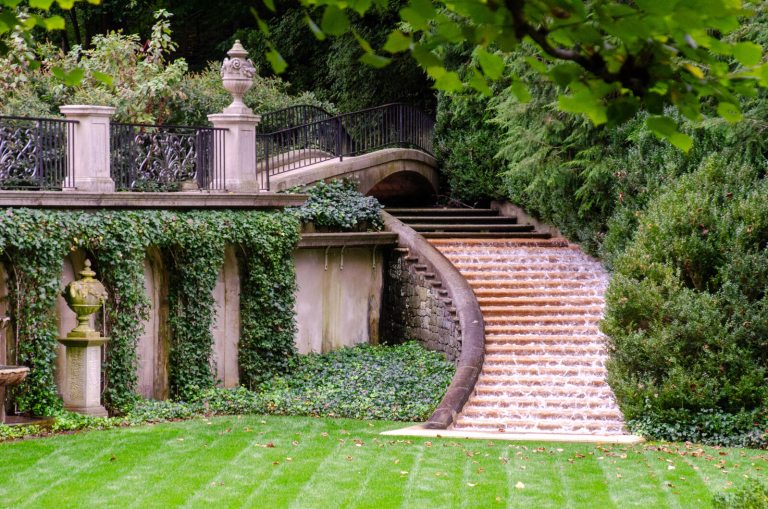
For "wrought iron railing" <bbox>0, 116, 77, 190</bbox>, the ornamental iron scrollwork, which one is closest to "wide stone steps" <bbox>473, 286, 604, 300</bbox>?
"wrought iron railing" <bbox>0, 116, 77, 190</bbox>

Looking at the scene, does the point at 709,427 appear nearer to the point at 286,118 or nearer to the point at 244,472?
the point at 244,472

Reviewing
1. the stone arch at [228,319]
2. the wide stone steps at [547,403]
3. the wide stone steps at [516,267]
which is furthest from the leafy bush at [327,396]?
the wide stone steps at [516,267]

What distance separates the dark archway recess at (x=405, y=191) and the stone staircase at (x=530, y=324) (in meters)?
1.23

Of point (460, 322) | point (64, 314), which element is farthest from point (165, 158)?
point (460, 322)

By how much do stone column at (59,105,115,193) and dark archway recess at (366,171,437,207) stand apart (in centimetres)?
884

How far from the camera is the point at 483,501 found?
10492 mm

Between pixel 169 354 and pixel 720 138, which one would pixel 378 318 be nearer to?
pixel 169 354

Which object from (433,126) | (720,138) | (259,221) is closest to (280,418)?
(259,221)

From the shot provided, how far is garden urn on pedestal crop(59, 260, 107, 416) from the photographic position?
14.5 meters

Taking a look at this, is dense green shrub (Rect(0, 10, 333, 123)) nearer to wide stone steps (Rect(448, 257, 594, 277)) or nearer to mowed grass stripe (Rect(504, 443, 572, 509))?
wide stone steps (Rect(448, 257, 594, 277))

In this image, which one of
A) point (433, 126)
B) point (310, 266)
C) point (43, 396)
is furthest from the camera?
point (433, 126)

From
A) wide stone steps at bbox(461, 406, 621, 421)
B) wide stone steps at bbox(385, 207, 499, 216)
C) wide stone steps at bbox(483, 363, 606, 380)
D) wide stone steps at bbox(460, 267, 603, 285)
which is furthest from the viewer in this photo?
wide stone steps at bbox(385, 207, 499, 216)

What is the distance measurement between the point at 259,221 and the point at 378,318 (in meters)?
3.93

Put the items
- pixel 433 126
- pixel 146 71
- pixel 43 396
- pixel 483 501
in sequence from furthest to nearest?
1. pixel 433 126
2. pixel 146 71
3. pixel 43 396
4. pixel 483 501
